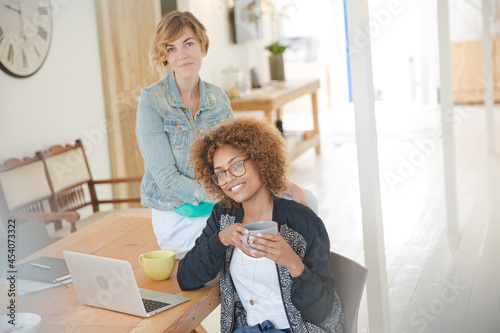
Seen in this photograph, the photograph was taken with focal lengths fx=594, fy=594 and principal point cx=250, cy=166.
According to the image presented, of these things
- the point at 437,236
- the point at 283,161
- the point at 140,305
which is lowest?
the point at 437,236

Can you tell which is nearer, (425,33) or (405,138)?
(405,138)

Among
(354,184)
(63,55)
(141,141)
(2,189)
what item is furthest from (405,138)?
A: (141,141)

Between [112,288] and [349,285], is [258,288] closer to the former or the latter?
[349,285]

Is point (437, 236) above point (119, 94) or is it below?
below

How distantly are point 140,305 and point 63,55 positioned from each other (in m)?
2.81

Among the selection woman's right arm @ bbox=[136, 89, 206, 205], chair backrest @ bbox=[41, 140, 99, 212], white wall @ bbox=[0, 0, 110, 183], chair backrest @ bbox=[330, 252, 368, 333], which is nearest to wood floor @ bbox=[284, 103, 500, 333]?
chair backrest @ bbox=[330, 252, 368, 333]

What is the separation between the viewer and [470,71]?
8.39 meters

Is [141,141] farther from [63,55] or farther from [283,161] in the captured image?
[63,55]

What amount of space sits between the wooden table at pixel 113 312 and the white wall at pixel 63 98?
5.13ft

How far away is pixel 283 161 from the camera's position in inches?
64.5

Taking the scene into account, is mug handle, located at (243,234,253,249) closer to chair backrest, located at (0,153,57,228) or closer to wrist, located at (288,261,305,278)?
wrist, located at (288,261,305,278)

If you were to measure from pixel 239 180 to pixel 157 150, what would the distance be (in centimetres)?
42

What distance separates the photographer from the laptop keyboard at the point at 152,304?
55.5 inches

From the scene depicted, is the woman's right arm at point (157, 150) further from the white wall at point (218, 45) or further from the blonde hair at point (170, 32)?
the white wall at point (218, 45)
